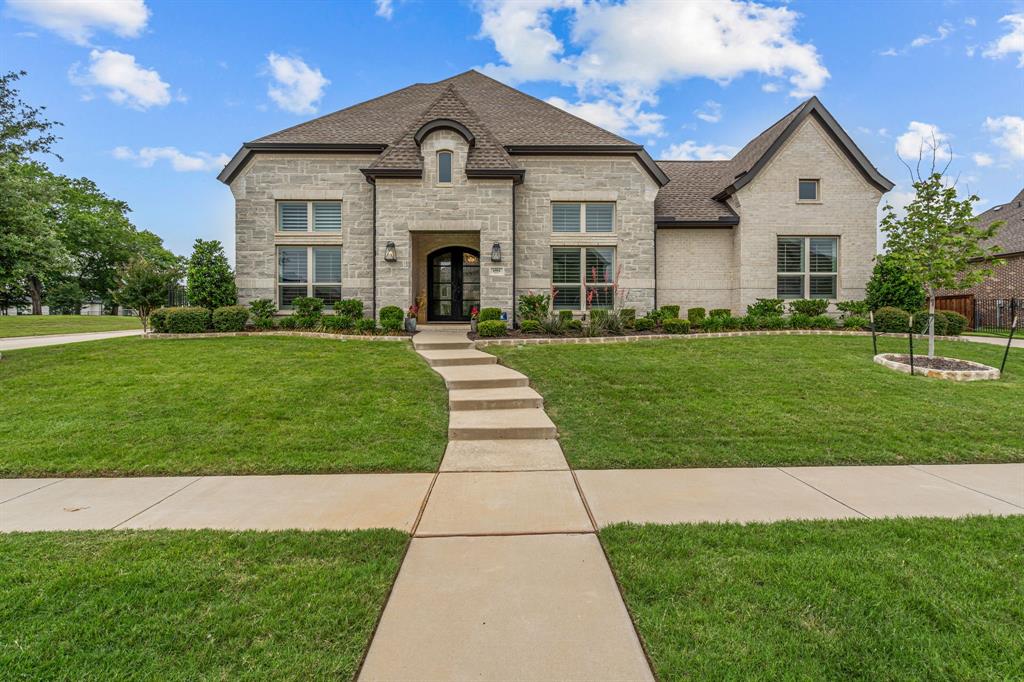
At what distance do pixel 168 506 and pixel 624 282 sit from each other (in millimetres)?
12825

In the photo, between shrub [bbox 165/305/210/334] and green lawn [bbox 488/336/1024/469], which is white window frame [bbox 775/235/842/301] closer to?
green lawn [bbox 488/336/1024/469]

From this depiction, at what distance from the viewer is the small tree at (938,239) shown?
9.41 metres

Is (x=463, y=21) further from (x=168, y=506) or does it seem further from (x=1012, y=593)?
(x=1012, y=593)

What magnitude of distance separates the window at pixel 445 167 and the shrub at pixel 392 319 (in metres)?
4.13

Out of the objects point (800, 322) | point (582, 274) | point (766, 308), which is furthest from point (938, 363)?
point (582, 274)

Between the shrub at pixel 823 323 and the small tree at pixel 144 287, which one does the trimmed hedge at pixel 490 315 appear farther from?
the small tree at pixel 144 287

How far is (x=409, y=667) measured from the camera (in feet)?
6.73

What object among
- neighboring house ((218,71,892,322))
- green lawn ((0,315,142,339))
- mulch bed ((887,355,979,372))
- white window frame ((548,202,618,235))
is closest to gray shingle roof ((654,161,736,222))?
neighboring house ((218,71,892,322))

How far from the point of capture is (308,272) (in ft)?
46.7

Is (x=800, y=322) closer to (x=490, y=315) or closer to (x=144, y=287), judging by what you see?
(x=490, y=315)

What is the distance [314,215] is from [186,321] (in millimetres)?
4681

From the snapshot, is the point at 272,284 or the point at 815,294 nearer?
the point at 272,284

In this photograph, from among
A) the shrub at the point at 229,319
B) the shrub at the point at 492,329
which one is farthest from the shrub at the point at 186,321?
the shrub at the point at 492,329

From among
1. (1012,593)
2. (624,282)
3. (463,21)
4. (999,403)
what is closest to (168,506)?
(1012,593)
